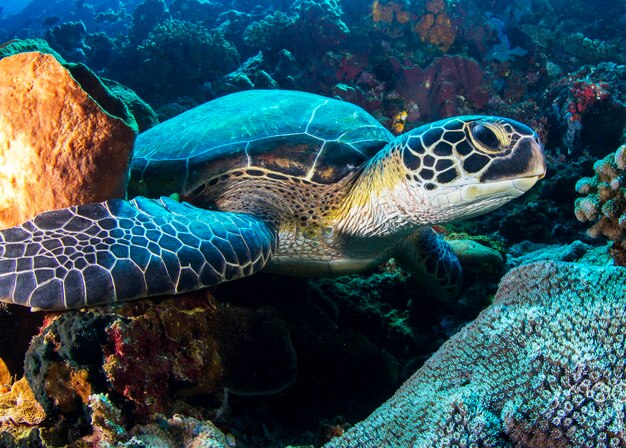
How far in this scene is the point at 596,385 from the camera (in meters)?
1.18

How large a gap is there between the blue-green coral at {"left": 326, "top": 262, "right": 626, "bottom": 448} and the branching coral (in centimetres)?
114

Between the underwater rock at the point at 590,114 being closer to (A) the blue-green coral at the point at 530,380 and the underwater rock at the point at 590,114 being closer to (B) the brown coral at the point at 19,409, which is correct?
(A) the blue-green coral at the point at 530,380

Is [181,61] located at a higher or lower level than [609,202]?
lower

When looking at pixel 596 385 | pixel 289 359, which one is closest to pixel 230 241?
pixel 289 359

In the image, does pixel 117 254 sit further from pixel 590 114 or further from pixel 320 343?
pixel 590 114

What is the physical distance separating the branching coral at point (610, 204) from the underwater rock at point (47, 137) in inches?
120

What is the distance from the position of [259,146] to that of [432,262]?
5.31 feet

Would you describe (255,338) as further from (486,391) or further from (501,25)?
(501,25)

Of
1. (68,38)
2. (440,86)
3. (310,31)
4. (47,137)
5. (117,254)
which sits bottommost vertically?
(68,38)

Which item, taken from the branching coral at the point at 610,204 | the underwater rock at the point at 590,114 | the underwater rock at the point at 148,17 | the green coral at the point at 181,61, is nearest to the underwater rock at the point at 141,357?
the branching coral at the point at 610,204

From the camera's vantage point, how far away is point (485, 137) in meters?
2.11

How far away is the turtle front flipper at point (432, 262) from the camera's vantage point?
3010mm

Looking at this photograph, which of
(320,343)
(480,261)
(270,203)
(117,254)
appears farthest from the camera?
(480,261)

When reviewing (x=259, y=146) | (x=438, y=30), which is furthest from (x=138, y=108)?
(x=438, y=30)
